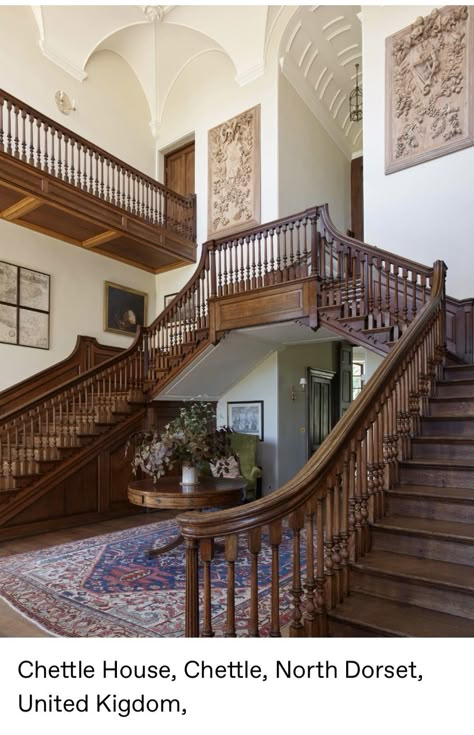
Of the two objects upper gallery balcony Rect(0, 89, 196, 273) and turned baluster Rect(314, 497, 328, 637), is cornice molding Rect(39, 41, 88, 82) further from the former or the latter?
turned baluster Rect(314, 497, 328, 637)

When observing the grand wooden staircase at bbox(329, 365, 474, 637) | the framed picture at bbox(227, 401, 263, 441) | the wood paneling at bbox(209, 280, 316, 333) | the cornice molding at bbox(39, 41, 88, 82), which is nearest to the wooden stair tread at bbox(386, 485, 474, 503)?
the grand wooden staircase at bbox(329, 365, 474, 637)

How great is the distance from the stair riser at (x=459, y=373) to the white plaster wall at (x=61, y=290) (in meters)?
6.09

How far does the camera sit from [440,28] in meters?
6.55

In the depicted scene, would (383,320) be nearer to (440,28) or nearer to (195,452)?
(195,452)

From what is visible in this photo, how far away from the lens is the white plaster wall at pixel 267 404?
26.6 ft

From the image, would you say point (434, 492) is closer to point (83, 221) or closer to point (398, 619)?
point (398, 619)

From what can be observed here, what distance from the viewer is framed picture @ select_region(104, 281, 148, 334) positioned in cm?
893

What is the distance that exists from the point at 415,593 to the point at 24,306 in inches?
273

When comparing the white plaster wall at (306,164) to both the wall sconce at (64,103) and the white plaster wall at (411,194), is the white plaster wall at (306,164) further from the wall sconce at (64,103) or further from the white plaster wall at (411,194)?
the wall sconce at (64,103)

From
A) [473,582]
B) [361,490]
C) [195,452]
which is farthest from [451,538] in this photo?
[195,452]

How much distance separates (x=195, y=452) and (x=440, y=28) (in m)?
6.75

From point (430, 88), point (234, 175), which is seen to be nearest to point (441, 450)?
point (430, 88)

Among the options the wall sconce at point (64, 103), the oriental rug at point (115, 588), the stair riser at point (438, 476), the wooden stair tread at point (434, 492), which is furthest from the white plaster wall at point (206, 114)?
the wooden stair tread at point (434, 492)

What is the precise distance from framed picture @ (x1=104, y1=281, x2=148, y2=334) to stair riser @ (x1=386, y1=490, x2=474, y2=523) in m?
6.90
